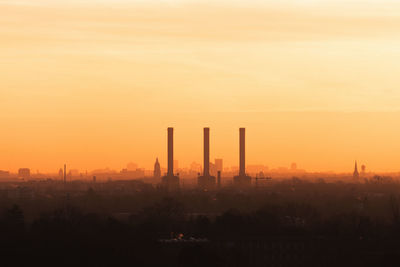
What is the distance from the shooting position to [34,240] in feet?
235

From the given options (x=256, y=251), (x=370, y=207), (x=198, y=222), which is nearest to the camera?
(x=256, y=251)

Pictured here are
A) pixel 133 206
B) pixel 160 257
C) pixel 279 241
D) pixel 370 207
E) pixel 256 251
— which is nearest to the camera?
pixel 160 257

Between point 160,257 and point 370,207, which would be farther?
point 370,207

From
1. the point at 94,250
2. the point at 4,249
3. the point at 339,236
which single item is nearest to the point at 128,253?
the point at 94,250

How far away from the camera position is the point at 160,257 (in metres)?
62.2

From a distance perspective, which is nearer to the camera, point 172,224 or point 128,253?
point 128,253

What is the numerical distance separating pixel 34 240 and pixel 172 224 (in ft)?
64.1

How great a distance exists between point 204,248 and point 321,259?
6.59 metres

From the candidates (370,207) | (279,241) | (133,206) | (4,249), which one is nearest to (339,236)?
(279,241)

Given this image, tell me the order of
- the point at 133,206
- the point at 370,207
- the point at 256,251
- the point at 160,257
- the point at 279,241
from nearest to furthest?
the point at 160,257, the point at 256,251, the point at 279,241, the point at 370,207, the point at 133,206

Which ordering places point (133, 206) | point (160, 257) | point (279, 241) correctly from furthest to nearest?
point (133, 206), point (279, 241), point (160, 257)

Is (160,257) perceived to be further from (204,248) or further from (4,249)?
(4,249)

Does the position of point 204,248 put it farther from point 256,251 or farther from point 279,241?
point 279,241

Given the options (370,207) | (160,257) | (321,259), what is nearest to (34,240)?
(160,257)
